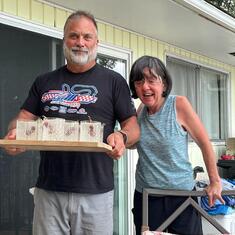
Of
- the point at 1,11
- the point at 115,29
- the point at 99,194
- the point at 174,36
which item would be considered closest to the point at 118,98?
the point at 99,194

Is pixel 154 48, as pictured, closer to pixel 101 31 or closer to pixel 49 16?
pixel 101 31

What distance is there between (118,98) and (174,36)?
11.2ft

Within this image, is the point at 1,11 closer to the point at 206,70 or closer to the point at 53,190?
the point at 53,190

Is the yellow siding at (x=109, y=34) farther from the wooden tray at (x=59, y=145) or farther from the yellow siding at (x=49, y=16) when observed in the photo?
the wooden tray at (x=59, y=145)

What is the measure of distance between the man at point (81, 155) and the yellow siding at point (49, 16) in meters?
1.82

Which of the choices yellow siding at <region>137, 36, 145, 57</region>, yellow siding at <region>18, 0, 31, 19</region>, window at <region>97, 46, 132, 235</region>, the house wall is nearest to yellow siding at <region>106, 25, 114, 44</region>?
the house wall

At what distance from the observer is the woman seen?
6.79ft

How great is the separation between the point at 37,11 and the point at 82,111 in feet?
6.47

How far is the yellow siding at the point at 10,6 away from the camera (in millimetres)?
3365

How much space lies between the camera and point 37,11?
3.65 meters

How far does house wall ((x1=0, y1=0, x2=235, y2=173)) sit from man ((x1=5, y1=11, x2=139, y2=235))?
5.24 feet

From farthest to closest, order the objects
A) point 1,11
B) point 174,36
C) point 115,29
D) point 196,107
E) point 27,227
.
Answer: point 196,107 → point 174,36 → point 115,29 → point 27,227 → point 1,11

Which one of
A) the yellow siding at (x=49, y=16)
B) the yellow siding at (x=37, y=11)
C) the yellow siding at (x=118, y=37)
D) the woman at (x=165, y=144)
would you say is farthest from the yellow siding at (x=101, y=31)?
the woman at (x=165, y=144)

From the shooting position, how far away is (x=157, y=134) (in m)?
2.08
